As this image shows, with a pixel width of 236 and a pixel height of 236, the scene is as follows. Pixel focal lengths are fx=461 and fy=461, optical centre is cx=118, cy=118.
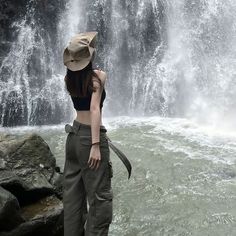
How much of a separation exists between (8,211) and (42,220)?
511 mm

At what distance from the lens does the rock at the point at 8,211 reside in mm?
4787

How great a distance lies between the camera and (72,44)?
414 cm

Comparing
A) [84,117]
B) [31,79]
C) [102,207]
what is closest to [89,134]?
[84,117]

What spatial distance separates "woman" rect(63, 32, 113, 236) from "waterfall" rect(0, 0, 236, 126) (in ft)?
31.2

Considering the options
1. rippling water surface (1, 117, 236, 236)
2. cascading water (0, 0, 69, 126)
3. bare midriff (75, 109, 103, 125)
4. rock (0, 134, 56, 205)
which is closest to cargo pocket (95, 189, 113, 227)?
bare midriff (75, 109, 103, 125)

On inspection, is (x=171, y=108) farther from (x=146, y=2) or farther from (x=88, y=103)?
(x=88, y=103)

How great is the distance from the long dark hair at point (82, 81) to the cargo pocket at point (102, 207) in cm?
93

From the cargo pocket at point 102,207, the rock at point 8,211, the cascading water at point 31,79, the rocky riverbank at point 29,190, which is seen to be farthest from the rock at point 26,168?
the cascading water at point 31,79

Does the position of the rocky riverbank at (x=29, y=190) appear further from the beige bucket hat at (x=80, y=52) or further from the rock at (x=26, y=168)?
the beige bucket hat at (x=80, y=52)

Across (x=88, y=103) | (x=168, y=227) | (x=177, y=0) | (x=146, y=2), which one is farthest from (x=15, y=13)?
(x=88, y=103)

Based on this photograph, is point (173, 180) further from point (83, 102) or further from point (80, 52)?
point (80, 52)

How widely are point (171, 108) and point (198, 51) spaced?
2.30 metres

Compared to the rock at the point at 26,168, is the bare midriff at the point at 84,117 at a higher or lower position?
higher

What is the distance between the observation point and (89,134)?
417 cm
